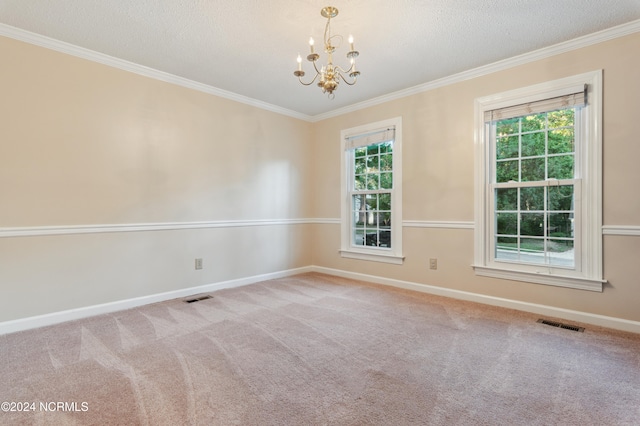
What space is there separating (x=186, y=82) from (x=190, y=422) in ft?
11.5

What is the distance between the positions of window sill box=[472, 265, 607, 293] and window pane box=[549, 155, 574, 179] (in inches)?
38.1

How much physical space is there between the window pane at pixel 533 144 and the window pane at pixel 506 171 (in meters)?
0.14

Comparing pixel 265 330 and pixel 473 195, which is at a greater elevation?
pixel 473 195

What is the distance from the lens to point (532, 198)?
3146 millimetres

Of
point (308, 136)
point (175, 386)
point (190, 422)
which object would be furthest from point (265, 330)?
point (308, 136)

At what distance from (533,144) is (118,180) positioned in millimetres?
4294

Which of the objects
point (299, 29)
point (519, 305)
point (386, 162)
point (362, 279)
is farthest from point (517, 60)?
point (362, 279)

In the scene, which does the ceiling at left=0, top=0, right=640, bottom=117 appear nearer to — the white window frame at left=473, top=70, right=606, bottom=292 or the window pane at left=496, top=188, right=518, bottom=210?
the white window frame at left=473, top=70, right=606, bottom=292

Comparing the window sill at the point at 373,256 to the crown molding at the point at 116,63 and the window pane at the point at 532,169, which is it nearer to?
the window pane at the point at 532,169

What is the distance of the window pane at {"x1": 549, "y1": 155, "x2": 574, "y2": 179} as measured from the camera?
2945mm

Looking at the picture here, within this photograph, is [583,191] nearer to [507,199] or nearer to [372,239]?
[507,199]

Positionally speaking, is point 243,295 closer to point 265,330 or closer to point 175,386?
point 265,330

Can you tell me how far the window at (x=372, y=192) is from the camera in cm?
413

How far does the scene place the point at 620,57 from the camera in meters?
2.67
